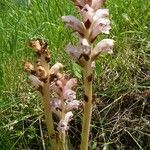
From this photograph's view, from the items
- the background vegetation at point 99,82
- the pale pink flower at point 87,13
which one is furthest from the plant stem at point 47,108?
the background vegetation at point 99,82

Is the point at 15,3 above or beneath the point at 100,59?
above

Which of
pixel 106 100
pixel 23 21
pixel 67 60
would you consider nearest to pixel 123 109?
pixel 106 100

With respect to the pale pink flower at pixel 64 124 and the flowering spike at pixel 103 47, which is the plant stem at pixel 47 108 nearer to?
the pale pink flower at pixel 64 124

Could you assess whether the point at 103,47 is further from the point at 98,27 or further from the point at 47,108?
the point at 47,108

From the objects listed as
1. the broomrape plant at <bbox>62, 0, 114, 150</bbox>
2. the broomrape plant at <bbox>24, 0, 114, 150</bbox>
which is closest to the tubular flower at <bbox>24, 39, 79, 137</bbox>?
the broomrape plant at <bbox>24, 0, 114, 150</bbox>

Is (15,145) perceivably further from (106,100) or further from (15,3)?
(15,3)

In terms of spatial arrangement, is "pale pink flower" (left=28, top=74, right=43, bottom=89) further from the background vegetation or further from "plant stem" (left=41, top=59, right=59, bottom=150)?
the background vegetation
